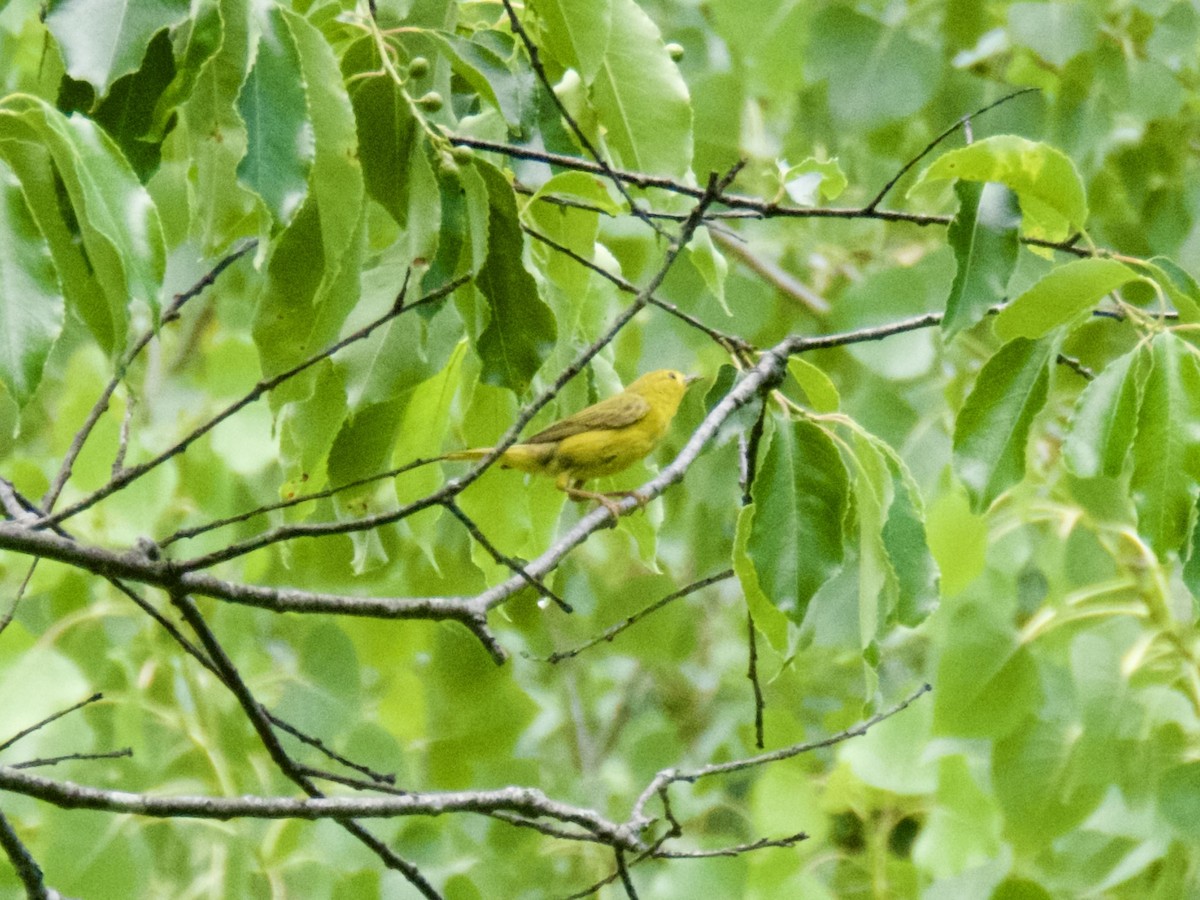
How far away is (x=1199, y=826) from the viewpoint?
307 centimetres

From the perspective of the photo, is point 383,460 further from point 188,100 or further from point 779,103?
point 779,103

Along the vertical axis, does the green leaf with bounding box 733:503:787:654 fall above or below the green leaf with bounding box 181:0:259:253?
below

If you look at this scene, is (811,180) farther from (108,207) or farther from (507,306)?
(108,207)

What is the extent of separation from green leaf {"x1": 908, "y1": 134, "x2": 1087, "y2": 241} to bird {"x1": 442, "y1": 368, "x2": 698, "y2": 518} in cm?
70

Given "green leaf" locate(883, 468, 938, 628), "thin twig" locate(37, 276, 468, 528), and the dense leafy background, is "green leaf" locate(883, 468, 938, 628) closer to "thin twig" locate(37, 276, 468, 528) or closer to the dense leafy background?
the dense leafy background

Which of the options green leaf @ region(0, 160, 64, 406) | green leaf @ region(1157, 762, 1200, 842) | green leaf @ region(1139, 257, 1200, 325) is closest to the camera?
green leaf @ region(0, 160, 64, 406)

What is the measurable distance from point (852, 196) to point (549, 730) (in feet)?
9.73

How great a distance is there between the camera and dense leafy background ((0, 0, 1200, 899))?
1.51m

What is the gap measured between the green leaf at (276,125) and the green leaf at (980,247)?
0.77 m

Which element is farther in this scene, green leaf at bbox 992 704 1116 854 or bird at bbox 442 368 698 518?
green leaf at bbox 992 704 1116 854

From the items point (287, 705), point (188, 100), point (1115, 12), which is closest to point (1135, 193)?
point (1115, 12)

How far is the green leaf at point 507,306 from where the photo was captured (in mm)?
1559

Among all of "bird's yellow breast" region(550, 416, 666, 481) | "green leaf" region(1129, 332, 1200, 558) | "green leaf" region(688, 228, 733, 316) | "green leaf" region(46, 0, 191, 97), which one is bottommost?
"green leaf" region(1129, 332, 1200, 558)

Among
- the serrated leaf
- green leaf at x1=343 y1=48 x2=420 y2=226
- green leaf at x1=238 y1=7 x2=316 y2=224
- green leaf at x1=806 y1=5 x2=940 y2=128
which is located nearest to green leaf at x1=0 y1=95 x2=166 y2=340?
green leaf at x1=238 y1=7 x2=316 y2=224
